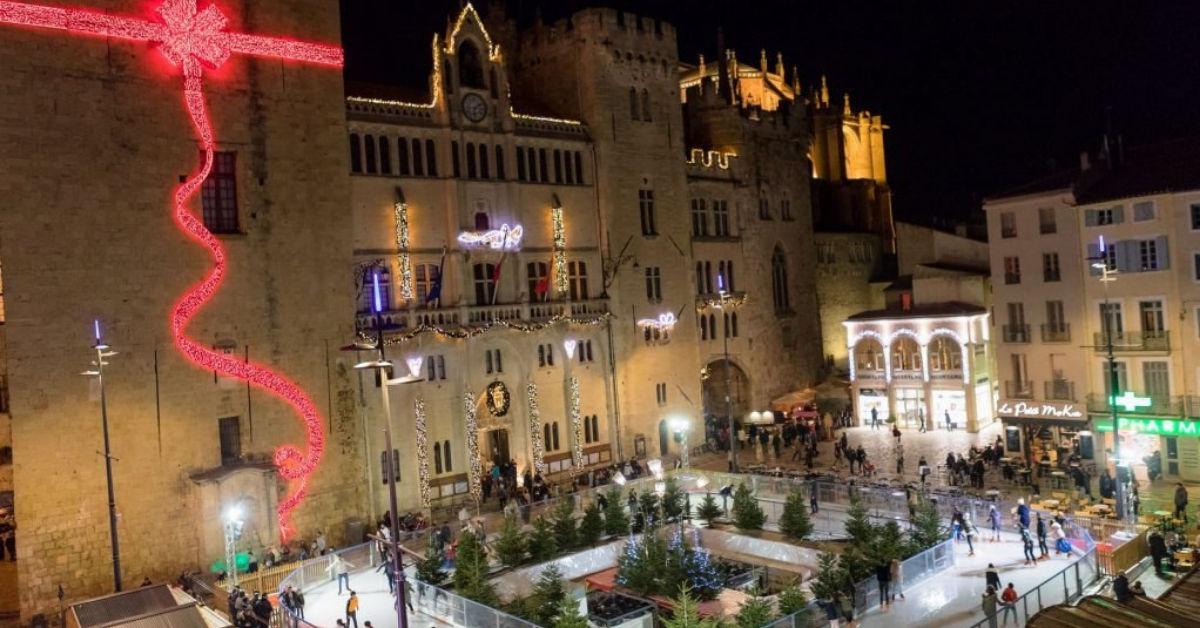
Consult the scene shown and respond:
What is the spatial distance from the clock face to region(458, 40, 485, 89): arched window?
22.0 inches

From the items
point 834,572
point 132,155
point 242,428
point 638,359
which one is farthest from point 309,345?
point 834,572

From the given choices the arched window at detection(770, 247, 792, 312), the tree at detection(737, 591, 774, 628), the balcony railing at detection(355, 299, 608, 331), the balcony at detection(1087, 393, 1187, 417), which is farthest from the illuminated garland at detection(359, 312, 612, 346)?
the balcony at detection(1087, 393, 1187, 417)

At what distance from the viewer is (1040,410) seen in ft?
139

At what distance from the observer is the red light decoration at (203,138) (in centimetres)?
3212

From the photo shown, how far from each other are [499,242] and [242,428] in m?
13.5

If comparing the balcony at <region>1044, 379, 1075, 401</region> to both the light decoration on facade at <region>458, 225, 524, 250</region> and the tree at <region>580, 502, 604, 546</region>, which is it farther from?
the light decoration on facade at <region>458, 225, 524, 250</region>

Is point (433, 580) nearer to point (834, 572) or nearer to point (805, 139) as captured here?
point (834, 572)

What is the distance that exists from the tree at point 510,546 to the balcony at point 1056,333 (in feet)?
84.4

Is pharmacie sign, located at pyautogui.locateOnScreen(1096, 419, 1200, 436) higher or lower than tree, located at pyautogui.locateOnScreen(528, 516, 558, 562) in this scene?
higher

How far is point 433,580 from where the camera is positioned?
28250 millimetres

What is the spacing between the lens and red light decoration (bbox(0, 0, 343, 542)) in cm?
3212

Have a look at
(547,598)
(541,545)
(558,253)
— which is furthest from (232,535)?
(558,253)

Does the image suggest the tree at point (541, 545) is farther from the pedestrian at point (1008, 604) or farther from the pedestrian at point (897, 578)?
the pedestrian at point (1008, 604)

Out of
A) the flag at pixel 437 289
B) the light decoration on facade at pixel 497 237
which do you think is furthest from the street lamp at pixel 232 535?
the light decoration on facade at pixel 497 237
